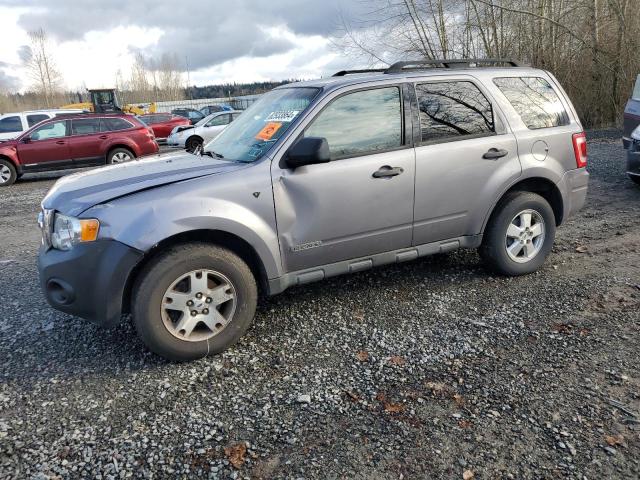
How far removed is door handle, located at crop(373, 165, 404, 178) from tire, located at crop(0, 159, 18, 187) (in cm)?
1218

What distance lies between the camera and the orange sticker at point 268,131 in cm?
374

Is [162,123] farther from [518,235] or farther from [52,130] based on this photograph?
[518,235]

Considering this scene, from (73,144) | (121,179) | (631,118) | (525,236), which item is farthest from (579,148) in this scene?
(73,144)

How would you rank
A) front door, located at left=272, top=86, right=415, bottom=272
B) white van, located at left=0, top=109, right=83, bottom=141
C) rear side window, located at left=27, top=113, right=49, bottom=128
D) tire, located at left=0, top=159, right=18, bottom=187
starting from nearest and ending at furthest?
front door, located at left=272, top=86, right=415, bottom=272 → tire, located at left=0, top=159, right=18, bottom=187 → white van, located at left=0, top=109, right=83, bottom=141 → rear side window, located at left=27, top=113, right=49, bottom=128

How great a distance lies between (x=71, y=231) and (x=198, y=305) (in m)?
0.94

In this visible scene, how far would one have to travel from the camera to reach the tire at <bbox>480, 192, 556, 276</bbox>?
14.4 feet

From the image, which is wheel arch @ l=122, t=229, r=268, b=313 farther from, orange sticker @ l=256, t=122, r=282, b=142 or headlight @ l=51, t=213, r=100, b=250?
orange sticker @ l=256, t=122, r=282, b=142

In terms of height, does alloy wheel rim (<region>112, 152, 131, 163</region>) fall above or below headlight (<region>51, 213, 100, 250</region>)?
above

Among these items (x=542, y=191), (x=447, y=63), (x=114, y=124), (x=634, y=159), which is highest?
(x=114, y=124)

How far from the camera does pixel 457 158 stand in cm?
405

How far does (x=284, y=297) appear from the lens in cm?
439

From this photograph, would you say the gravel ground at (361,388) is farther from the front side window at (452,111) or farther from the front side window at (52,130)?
the front side window at (52,130)

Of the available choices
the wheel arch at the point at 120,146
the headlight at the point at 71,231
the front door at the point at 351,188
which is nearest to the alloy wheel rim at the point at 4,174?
the wheel arch at the point at 120,146

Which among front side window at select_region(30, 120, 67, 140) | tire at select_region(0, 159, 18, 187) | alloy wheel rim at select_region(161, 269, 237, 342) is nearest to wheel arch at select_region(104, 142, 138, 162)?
front side window at select_region(30, 120, 67, 140)
